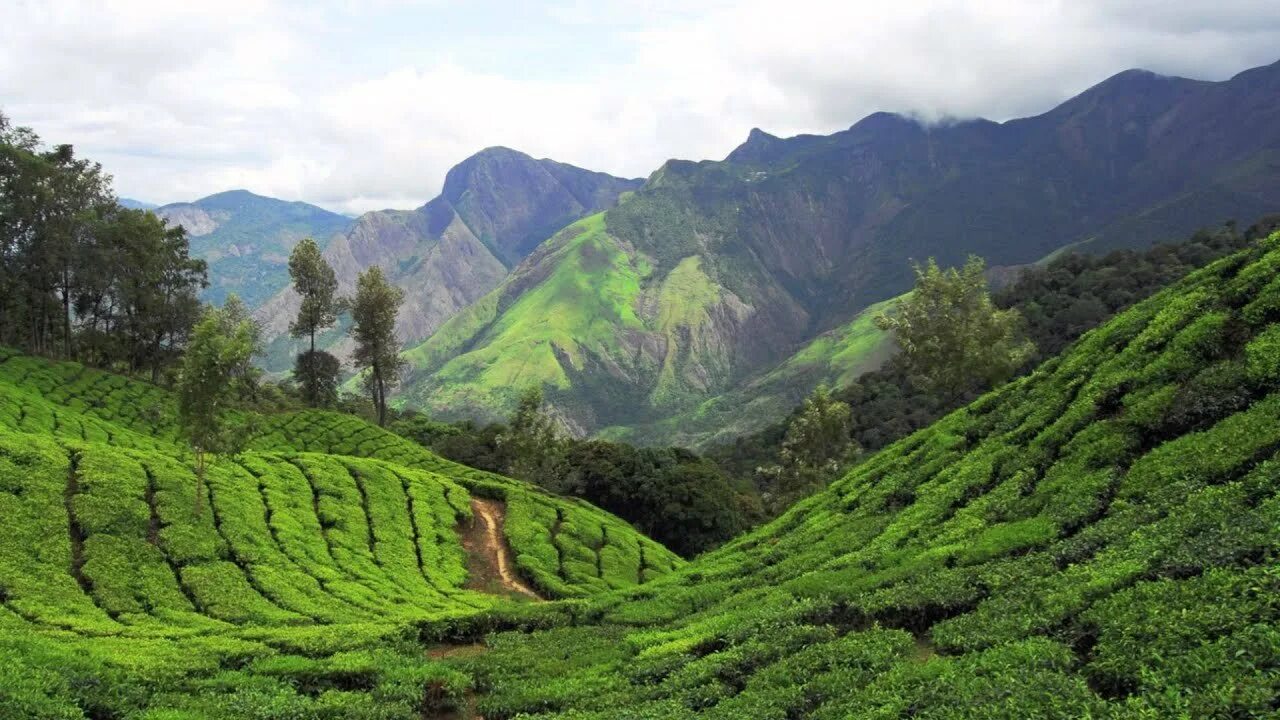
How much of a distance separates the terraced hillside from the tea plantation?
0.15m

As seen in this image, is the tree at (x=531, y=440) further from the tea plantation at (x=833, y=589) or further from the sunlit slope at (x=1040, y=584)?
the sunlit slope at (x=1040, y=584)

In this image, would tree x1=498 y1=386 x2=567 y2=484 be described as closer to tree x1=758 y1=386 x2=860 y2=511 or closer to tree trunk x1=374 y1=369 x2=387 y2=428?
tree trunk x1=374 y1=369 x2=387 y2=428

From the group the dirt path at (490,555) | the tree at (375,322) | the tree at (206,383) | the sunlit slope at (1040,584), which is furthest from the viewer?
the tree at (375,322)

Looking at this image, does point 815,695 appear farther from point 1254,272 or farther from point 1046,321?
point 1046,321

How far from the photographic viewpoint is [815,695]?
50.9ft

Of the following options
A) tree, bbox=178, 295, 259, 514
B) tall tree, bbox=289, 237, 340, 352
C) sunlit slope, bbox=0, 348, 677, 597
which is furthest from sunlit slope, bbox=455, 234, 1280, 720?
tall tree, bbox=289, 237, 340, 352

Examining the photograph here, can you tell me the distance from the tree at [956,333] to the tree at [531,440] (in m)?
38.9

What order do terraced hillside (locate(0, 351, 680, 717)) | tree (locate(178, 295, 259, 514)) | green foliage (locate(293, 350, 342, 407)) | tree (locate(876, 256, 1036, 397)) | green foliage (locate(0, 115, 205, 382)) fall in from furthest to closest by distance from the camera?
green foliage (locate(293, 350, 342, 407)) < green foliage (locate(0, 115, 205, 382)) < tree (locate(876, 256, 1036, 397)) < tree (locate(178, 295, 259, 514)) < terraced hillside (locate(0, 351, 680, 717))

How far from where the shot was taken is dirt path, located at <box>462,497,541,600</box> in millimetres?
43656

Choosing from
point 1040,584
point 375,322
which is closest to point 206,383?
point 1040,584

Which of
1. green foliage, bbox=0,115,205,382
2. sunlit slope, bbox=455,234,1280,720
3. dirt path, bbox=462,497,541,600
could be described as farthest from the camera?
green foliage, bbox=0,115,205,382

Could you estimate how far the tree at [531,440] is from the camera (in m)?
78.0

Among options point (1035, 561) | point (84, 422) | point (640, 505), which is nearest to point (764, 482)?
point (640, 505)

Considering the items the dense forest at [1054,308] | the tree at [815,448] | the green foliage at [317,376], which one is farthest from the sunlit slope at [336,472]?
the dense forest at [1054,308]
